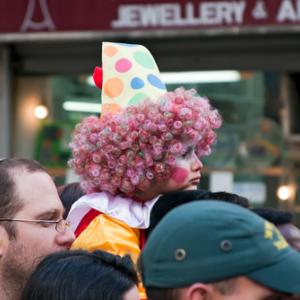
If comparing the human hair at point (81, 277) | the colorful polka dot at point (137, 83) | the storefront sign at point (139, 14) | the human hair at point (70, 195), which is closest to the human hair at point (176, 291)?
the human hair at point (81, 277)

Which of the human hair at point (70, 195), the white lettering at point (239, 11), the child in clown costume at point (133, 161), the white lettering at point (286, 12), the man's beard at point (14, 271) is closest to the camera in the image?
the man's beard at point (14, 271)

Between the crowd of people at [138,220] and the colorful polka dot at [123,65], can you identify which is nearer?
the crowd of people at [138,220]

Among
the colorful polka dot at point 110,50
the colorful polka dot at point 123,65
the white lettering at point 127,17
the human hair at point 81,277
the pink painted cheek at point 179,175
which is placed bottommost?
the human hair at point 81,277

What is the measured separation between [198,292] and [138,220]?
4.05ft

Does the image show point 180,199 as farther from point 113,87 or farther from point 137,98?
point 113,87

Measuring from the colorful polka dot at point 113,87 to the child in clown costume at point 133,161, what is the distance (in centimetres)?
14

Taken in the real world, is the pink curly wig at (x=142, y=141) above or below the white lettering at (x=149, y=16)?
below

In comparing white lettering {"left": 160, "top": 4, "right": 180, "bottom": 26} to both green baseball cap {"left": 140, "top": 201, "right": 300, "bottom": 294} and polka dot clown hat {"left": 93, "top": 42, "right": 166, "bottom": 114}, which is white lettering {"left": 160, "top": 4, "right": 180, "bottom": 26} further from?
green baseball cap {"left": 140, "top": 201, "right": 300, "bottom": 294}

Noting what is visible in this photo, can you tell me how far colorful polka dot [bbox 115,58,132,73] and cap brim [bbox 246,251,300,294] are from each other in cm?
171

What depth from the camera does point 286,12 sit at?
8.48 meters

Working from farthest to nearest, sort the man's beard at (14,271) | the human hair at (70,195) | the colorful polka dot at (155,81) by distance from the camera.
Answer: the human hair at (70,195), the colorful polka dot at (155,81), the man's beard at (14,271)

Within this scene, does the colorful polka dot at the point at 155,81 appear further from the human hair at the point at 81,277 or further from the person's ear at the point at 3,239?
the human hair at the point at 81,277

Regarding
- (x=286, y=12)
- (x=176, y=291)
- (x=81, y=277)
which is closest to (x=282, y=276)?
(x=176, y=291)

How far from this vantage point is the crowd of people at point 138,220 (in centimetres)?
196
